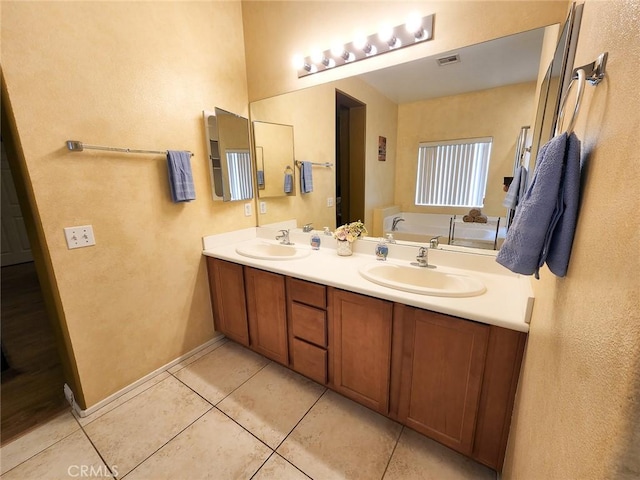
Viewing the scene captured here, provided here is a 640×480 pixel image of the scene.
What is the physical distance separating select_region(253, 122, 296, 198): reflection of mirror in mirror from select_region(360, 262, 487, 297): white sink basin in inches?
41.3

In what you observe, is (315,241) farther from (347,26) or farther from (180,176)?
(347,26)

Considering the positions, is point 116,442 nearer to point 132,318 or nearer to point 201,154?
point 132,318

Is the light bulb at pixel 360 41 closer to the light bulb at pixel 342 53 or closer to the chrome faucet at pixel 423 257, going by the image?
the light bulb at pixel 342 53

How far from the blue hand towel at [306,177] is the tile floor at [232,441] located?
142 centimetres

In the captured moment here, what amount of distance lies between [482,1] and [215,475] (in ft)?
8.40

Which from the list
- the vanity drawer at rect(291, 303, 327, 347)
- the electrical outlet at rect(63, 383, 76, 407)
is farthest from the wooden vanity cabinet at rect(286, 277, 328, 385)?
the electrical outlet at rect(63, 383, 76, 407)

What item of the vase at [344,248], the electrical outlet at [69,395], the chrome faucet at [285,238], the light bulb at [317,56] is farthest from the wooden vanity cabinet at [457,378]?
the electrical outlet at [69,395]

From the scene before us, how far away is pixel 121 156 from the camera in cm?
153

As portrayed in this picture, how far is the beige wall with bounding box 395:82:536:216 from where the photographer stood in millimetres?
1307

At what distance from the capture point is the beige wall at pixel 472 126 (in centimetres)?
131

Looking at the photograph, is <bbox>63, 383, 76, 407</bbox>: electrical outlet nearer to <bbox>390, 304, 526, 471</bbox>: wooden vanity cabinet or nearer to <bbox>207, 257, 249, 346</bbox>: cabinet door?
<bbox>207, 257, 249, 346</bbox>: cabinet door

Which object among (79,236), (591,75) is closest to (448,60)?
(591,75)

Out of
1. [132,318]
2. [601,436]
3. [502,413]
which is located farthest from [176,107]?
[502,413]

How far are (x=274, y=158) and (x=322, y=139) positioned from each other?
18.7 inches
